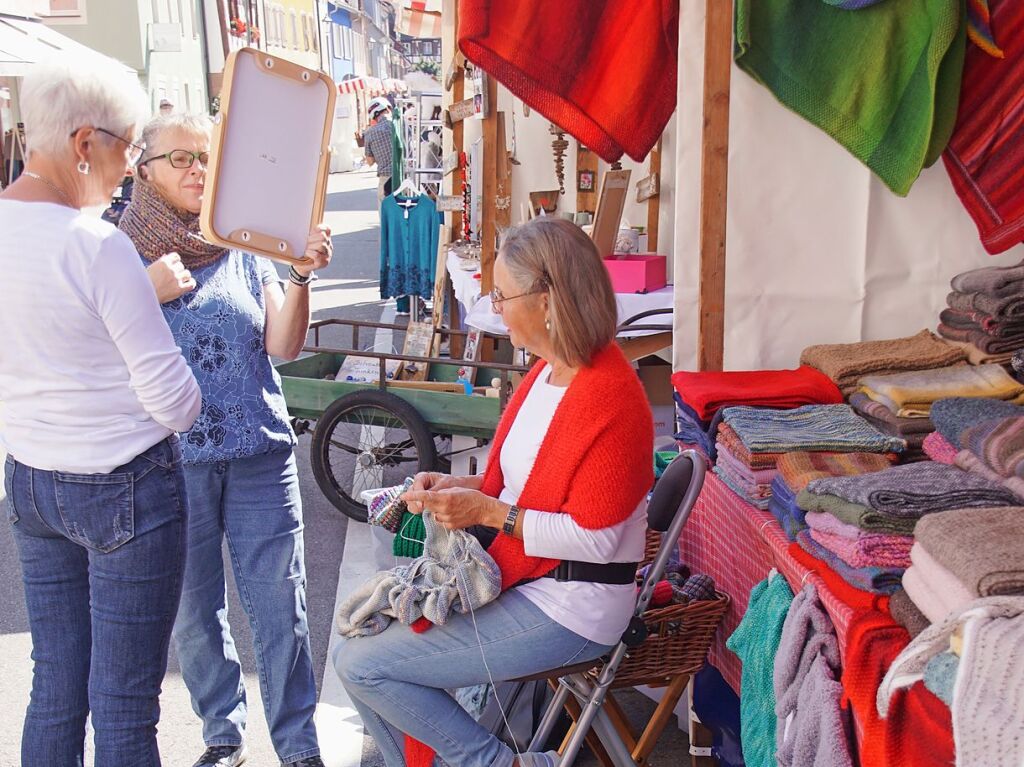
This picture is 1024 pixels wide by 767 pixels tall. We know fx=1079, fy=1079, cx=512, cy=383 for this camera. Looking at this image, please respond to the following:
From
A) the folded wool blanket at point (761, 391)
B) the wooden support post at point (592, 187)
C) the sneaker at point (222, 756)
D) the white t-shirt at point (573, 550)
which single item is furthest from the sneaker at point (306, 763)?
the wooden support post at point (592, 187)

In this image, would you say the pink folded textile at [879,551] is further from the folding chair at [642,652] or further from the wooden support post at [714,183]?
the wooden support post at [714,183]

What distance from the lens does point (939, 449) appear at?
246cm

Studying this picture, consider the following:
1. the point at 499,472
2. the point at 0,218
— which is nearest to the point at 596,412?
the point at 499,472

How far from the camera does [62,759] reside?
2.37 metres

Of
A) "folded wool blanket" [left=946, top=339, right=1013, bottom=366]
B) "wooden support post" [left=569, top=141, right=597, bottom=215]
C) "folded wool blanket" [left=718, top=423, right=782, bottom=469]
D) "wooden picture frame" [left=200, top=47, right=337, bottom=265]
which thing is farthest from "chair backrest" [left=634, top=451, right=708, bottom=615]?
"wooden support post" [left=569, top=141, right=597, bottom=215]

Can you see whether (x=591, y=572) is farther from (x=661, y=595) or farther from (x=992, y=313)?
(x=992, y=313)

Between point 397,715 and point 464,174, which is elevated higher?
point 464,174

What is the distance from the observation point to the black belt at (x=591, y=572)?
2381 mm

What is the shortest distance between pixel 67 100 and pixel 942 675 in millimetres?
1844

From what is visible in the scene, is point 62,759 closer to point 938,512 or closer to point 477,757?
point 477,757

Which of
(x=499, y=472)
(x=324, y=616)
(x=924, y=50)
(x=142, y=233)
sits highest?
(x=924, y=50)

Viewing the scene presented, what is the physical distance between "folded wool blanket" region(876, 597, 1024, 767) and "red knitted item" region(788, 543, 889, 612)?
377 millimetres

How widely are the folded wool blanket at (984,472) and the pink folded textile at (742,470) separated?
Answer: 46cm

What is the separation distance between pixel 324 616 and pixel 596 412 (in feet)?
7.57
